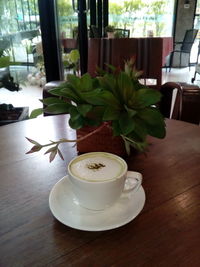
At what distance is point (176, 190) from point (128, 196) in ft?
0.42

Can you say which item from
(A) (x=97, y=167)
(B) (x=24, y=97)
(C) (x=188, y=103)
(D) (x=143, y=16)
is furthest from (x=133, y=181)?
(D) (x=143, y=16)

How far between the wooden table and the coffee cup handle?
48mm

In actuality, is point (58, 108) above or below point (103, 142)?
above

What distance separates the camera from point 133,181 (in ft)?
1.77

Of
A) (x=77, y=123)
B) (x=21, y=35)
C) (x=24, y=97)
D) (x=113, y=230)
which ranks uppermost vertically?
(x=21, y=35)

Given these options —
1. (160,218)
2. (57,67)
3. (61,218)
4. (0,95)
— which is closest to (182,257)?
(160,218)

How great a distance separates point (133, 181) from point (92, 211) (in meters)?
0.12

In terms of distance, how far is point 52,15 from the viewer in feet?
7.05

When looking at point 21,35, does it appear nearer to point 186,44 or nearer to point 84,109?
point 84,109

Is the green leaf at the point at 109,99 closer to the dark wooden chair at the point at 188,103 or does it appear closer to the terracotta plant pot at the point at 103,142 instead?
the terracotta plant pot at the point at 103,142

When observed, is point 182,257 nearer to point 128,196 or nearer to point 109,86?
point 128,196

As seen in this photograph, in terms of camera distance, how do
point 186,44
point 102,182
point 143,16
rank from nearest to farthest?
point 102,182 → point 143,16 → point 186,44

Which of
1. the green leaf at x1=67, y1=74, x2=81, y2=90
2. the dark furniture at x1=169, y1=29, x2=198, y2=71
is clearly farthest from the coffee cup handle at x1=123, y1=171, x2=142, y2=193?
the dark furniture at x1=169, y1=29, x2=198, y2=71

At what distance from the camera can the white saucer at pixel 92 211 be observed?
46cm
